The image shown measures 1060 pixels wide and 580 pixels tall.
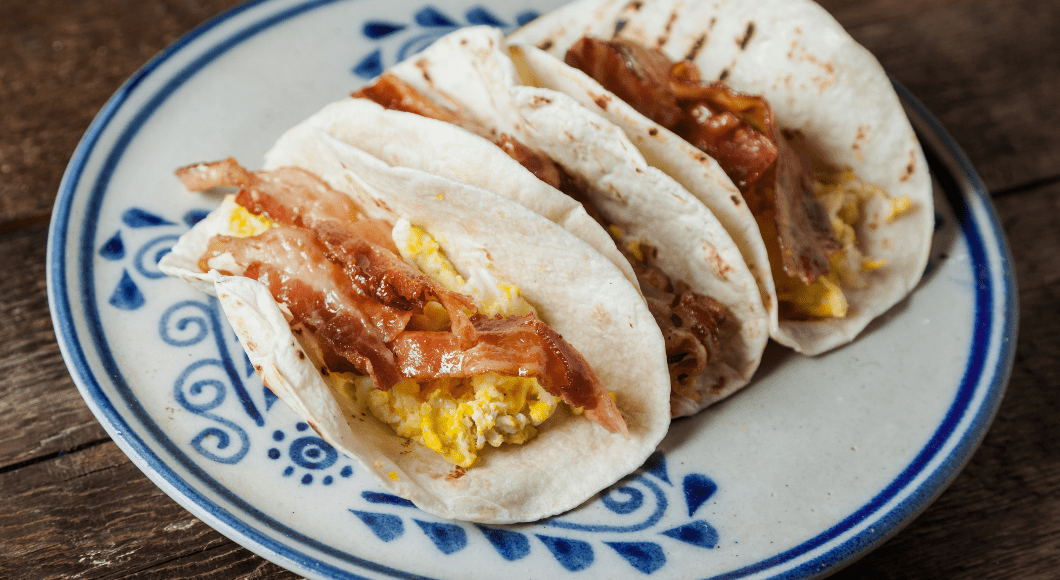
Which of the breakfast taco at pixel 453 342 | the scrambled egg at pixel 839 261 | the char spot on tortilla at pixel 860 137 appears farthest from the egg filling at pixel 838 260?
the breakfast taco at pixel 453 342

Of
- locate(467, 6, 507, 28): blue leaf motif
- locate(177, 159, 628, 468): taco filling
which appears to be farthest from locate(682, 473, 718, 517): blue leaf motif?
locate(467, 6, 507, 28): blue leaf motif

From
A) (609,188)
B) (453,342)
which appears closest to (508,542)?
(453,342)

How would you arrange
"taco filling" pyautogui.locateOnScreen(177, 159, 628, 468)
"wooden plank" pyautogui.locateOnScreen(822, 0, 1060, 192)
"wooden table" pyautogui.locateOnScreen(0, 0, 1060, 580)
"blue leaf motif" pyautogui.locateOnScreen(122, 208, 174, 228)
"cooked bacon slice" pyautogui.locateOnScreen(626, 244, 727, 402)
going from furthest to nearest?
"wooden plank" pyautogui.locateOnScreen(822, 0, 1060, 192), "blue leaf motif" pyautogui.locateOnScreen(122, 208, 174, 228), "cooked bacon slice" pyautogui.locateOnScreen(626, 244, 727, 402), "wooden table" pyautogui.locateOnScreen(0, 0, 1060, 580), "taco filling" pyautogui.locateOnScreen(177, 159, 628, 468)

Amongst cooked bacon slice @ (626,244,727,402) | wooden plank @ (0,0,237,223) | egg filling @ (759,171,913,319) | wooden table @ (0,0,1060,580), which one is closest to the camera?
wooden table @ (0,0,1060,580)

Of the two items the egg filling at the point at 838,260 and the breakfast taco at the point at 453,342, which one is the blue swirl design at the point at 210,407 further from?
the egg filling at the point at 838,260

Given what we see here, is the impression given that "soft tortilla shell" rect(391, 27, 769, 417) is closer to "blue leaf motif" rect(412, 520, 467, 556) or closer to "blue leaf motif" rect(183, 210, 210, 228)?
"blue leaf motif" rect(412, 520, 467, 556)

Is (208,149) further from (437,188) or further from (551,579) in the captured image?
(551,579)

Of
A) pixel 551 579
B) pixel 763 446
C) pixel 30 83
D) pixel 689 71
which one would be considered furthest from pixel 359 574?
pixel 30 83
